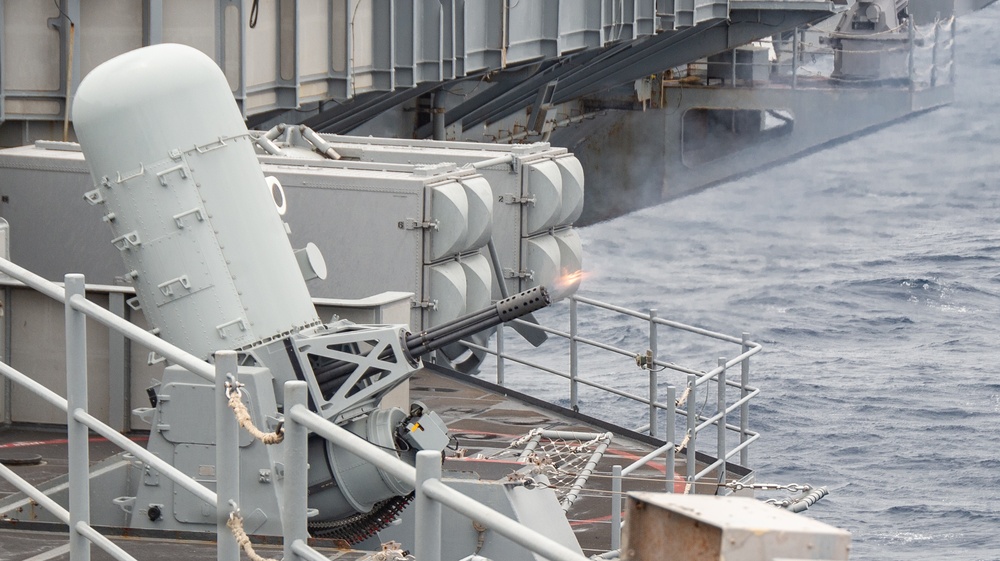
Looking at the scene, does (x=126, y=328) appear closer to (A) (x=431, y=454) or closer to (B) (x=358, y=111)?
(A) (x=431, y=454)

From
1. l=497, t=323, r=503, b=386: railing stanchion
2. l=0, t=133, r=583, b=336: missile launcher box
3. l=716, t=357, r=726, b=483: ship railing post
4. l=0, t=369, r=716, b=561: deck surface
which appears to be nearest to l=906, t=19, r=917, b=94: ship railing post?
l=497, t=323, r=503, b=386: railing stanchion

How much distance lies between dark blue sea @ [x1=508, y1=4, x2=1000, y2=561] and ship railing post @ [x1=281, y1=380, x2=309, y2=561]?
16990 mm

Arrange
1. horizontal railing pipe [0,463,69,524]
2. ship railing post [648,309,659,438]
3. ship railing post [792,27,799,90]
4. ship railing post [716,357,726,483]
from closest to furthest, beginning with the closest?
horizontal railing pipe [0,463,69,524]
ship railing post [716,357,726,483]
ship railing post [648,309,659,438]
ship railing post [792,27,799,90]

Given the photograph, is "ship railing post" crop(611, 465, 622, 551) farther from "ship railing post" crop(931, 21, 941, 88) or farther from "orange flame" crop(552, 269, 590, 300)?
"ship railing post" crop(931, 21, 941, 88)

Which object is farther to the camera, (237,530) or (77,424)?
(77,424)

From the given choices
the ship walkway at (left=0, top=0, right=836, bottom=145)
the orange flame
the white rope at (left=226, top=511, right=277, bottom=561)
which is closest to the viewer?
the white rope at (left=226, top=511, right=277, bottom=561)

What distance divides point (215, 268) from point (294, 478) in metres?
4.76

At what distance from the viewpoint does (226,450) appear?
5.44 meters

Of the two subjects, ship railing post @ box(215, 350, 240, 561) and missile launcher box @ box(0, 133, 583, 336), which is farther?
missile launcher box @ box(0, 133, 583, 336)

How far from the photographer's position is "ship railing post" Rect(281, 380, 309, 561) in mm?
5004

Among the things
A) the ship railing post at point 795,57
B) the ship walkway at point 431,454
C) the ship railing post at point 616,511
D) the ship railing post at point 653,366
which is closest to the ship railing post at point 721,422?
the ship walkway at point 431,454

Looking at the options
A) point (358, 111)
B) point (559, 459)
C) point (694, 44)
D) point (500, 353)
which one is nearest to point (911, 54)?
point (694, 44)

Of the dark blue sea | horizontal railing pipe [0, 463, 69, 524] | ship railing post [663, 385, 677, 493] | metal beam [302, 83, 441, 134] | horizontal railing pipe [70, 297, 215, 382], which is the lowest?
the dark blue sea

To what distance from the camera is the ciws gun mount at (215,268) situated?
966 centimetres
